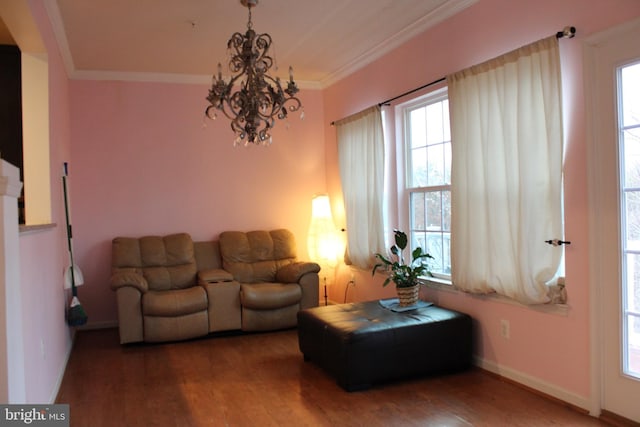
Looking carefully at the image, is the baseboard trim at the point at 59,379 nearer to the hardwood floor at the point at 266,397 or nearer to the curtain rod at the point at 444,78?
the hardwood floor at the point at 266,397

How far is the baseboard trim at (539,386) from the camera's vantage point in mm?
2932

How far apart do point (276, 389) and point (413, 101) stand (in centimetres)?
265

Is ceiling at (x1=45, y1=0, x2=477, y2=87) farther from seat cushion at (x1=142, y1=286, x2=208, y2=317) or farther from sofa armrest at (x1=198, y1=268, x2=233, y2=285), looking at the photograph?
seat cushion at (x1=142, y1=286, x2=208, y2=317)

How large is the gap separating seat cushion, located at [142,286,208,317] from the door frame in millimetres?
3303

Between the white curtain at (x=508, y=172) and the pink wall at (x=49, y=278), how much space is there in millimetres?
2776

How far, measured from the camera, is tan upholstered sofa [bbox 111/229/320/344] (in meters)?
4.64

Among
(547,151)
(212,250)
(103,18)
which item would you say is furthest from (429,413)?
(103,18)

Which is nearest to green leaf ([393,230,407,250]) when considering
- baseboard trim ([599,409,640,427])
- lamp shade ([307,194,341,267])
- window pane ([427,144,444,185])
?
window pane ([427,144,444,185])

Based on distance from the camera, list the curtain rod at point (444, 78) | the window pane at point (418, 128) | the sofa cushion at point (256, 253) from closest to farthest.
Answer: the curtain rod at point (444, 78), the window pane at point (418, 128), the sofa cushion at point (256, 253)

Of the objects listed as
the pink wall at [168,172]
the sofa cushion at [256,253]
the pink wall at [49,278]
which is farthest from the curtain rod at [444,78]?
the pink wall at [49,278]

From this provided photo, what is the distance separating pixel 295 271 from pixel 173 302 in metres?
1.26

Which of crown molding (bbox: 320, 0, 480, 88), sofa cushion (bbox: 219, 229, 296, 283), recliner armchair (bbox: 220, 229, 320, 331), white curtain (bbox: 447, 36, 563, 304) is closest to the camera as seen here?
white curtain (bbox: 447, 36, 563, 304)

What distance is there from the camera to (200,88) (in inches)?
228

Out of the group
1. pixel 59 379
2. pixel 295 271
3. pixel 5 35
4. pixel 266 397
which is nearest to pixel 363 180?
pixel 295 271
